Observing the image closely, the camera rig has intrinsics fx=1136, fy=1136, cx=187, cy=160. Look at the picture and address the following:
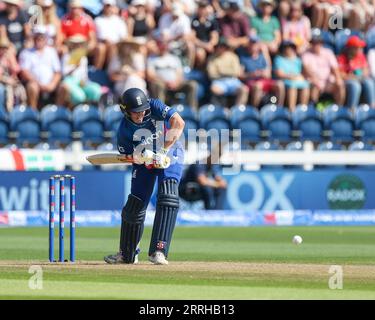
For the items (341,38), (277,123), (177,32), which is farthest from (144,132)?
(341,38)

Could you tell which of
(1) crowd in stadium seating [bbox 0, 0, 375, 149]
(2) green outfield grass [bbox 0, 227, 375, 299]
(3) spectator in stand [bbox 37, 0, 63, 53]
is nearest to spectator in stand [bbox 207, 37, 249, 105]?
(1) crowd in stadium seating [bbox 0, 0, 375, 149]

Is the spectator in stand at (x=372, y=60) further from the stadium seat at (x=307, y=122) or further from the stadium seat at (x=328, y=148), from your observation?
the stadium seat at (x=328, y=148)

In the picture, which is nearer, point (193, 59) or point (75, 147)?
point (75, 147)

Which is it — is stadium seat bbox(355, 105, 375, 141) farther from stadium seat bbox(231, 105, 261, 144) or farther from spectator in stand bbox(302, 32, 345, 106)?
stadium seat bbox(231, 105, 261, 144)

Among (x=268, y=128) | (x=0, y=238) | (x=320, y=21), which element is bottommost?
(x=0, y=238)

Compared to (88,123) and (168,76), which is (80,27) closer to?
(168,76)

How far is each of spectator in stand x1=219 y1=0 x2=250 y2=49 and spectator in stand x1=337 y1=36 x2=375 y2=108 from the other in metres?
1.84

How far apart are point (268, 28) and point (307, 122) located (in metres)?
2.19

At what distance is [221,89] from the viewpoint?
19.0 metres

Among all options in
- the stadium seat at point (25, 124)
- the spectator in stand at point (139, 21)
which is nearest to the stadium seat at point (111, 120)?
the stadium seat at point (25, 124)

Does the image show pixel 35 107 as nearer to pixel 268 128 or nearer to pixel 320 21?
pixel 268 128

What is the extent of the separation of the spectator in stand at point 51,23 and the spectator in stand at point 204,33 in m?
2.37
